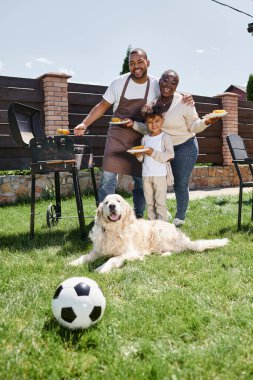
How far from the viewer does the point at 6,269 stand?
3.57 metres

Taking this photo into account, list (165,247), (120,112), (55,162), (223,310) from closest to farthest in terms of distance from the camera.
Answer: (223,310)
(165,247)
(55,162)
(120,112)

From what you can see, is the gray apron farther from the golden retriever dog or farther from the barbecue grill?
the golden retriever dog

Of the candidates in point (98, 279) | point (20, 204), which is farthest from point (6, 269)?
point (20, 204)

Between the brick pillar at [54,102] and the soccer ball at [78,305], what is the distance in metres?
6.69

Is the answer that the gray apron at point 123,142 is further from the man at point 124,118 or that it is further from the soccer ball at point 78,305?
the soccer ball at point 78,305

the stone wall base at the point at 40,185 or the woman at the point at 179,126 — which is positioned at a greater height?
the woman at the point at 179,126

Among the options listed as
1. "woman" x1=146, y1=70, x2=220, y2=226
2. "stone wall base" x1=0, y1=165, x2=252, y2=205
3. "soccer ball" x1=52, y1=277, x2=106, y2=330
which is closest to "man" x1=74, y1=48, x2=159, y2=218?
"woman" x1=146, y1=70, x2=220, y2=226

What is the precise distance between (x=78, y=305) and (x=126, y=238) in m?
1.79

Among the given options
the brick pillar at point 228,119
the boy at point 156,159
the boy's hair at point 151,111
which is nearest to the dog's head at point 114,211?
the boy at point 156,159

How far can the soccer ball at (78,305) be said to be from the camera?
2305mm

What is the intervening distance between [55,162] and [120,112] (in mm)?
1186

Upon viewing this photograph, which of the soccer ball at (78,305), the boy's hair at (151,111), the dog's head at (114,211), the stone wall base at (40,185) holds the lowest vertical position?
the stone wall base at (40,185)

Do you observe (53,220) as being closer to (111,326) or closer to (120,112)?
(120,112)

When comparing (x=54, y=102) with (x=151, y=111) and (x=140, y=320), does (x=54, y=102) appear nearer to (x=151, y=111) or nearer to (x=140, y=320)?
(x=151, y=111)
